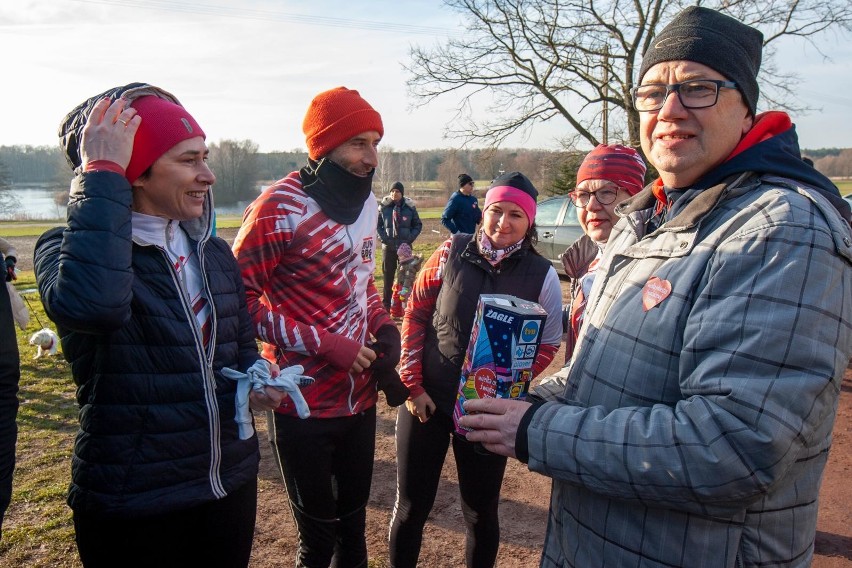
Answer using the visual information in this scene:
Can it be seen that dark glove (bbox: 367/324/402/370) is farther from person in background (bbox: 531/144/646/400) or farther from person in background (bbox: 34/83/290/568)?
person in background (bbox: 531/144/646/400)

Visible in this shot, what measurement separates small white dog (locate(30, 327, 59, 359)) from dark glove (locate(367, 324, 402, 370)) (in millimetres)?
5171

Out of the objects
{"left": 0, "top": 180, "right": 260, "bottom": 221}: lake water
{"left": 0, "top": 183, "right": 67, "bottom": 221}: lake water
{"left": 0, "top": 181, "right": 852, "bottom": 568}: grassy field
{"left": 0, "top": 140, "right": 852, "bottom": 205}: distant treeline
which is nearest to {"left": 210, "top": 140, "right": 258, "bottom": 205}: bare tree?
{"left": 0, "top": 140, "right": 852, "bottom": 205}: distant treeline

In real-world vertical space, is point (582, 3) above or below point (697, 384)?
above

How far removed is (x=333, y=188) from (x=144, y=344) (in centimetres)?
105

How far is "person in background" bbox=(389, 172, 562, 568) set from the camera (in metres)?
2.63

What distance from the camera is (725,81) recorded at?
1.33 metres

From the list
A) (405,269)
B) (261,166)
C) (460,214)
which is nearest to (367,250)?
(405,269)

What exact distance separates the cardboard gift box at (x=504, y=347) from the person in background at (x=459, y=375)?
967mm

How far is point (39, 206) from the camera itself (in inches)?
2498

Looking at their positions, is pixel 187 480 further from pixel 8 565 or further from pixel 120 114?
pixel 8 565

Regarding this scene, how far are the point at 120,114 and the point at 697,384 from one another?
5.57ft

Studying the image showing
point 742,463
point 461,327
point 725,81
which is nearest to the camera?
point 742,463

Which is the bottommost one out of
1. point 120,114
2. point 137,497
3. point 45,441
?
point 45,441

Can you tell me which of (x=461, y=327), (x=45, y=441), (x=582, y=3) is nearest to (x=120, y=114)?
(x=461, y=327)
